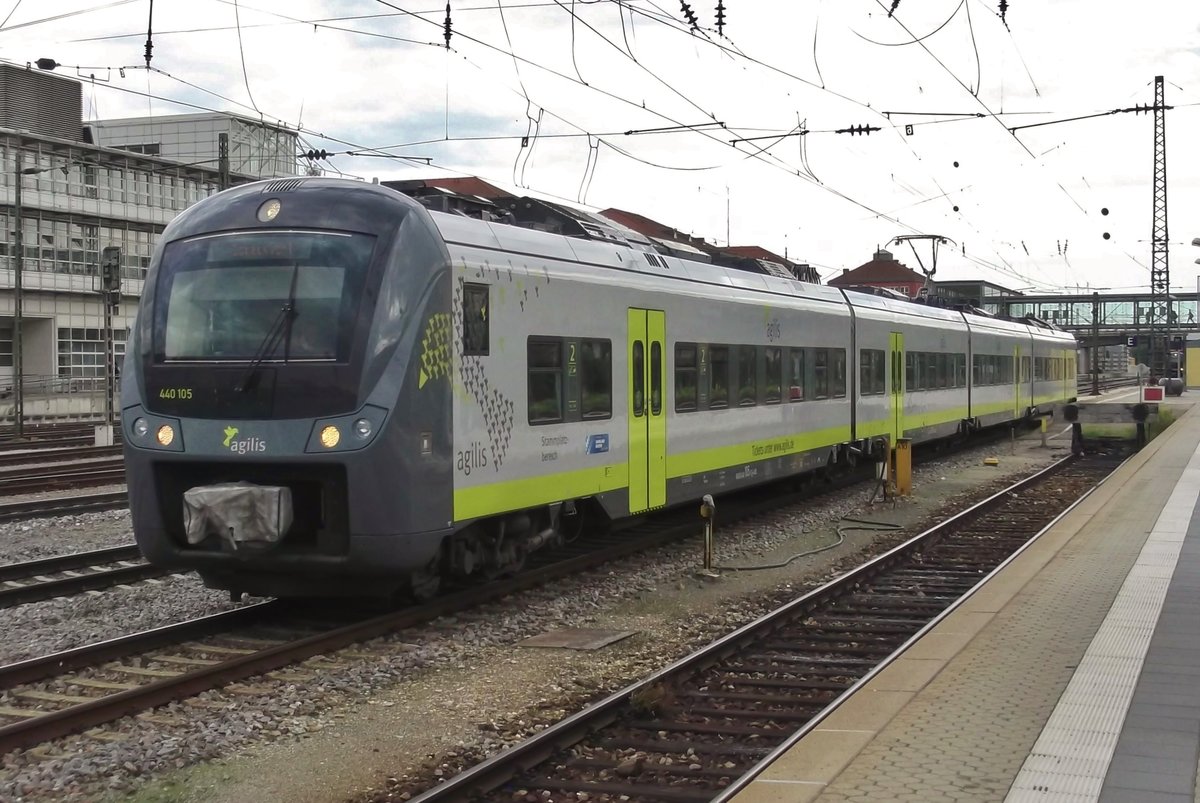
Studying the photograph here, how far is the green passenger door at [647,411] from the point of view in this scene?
40.7ft

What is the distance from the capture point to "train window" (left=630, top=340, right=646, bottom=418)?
12445 mm

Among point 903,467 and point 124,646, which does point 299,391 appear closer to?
point 124,646

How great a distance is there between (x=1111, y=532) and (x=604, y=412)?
6.41 metres

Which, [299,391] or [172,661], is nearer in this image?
[172,661]

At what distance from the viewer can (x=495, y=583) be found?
1084 centimetres

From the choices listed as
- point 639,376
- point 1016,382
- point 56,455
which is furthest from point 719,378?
point 1016,382

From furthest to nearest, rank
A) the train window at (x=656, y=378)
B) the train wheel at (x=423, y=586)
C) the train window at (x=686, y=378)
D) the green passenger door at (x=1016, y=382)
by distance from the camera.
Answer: the green passenger door at (x=1016, y=382)
the train window at (x=686, y=378)
the train window at (x=656, y=378)
the train wheel at (x=423, y=586)

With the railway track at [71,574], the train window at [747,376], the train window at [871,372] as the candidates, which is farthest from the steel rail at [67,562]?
the train window at [871,372]

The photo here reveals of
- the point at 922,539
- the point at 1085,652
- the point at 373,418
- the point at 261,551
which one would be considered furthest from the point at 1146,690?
the point at 922,539

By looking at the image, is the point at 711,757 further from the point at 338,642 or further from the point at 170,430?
the point at 170,430

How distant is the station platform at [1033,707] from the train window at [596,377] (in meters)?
3.69

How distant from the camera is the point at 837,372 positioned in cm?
1933

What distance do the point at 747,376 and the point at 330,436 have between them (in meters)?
7.84

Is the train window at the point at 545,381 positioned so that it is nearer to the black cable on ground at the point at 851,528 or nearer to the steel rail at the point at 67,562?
the black cable on ground at the point at 851,528
